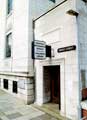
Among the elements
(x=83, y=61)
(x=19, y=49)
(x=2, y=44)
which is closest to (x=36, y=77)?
(x=19, y=49)

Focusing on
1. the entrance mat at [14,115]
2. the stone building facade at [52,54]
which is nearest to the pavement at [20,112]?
the entrance mat at [14,115]

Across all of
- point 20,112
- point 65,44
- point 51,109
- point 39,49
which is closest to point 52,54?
point 39,49

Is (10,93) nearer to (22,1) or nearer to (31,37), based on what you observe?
(31,37)

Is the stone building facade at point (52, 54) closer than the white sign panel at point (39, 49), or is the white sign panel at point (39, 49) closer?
the stone building facade at point (52, 54)

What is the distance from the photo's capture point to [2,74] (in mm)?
13070

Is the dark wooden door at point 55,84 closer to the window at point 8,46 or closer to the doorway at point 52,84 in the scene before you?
the doorway at point 52,84

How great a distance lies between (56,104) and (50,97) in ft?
1.91

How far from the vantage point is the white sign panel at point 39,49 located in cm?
729

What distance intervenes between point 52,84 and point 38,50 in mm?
2374

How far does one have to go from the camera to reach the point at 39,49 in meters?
7.43

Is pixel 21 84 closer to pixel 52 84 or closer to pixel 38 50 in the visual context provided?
pixel 52 84

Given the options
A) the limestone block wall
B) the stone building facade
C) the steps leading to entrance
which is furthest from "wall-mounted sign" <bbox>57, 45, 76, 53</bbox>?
the steps leading to entrance

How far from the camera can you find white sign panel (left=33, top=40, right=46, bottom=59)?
23.9 feet

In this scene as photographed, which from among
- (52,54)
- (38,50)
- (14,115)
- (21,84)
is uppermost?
(38,50)
